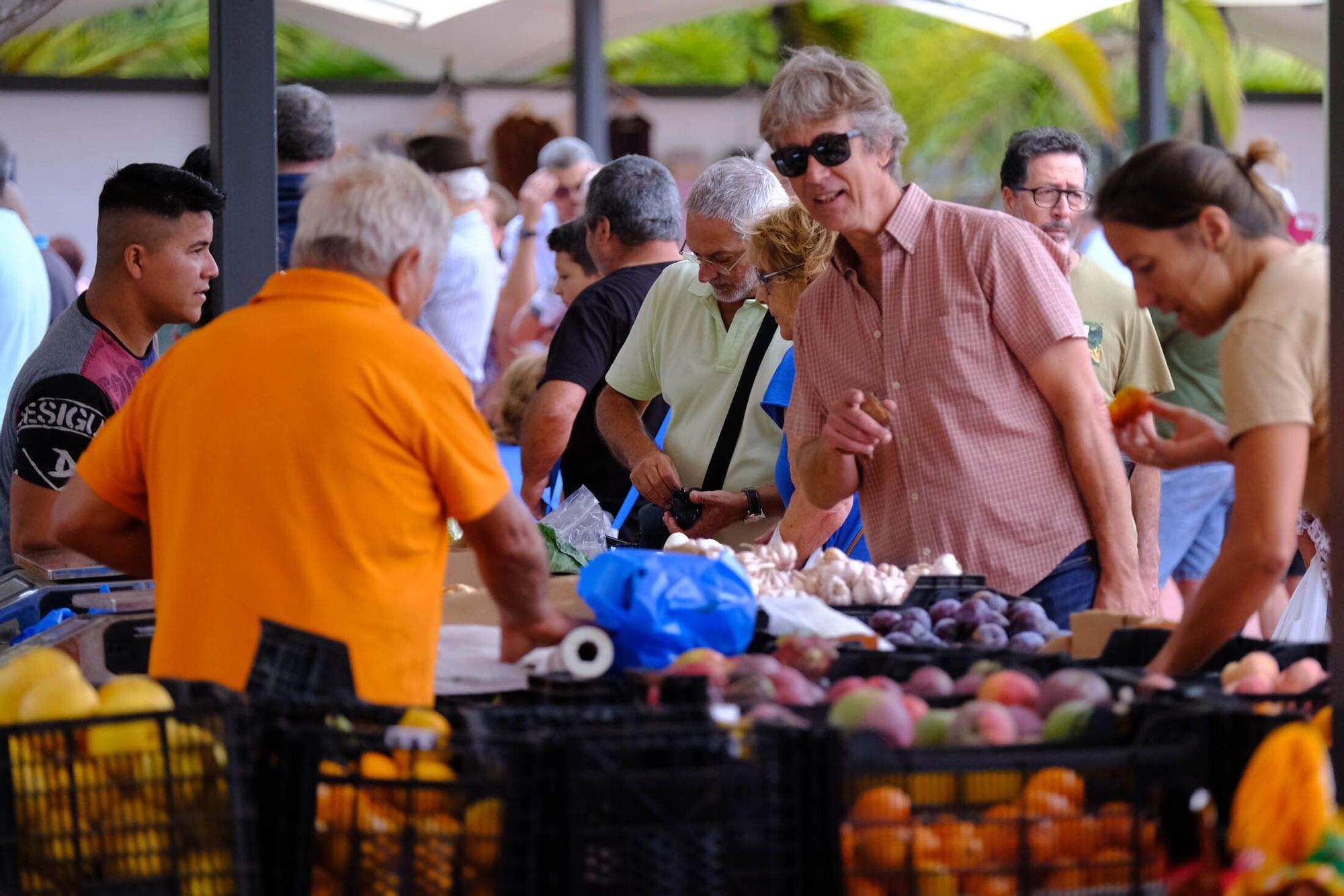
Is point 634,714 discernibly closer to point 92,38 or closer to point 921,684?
point 921,684

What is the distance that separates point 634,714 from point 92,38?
18251 millimetres

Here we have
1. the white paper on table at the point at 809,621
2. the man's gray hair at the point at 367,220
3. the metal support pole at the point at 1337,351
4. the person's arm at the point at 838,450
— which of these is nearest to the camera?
the metal support pole at the point at 1337,351

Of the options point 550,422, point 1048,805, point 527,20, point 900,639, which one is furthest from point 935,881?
point 527,20

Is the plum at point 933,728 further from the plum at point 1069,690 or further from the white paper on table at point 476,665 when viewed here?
the white paper on table at point 476,665

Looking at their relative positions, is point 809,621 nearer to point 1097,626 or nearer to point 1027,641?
point 1027,641

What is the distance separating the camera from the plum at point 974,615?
282 centimetres

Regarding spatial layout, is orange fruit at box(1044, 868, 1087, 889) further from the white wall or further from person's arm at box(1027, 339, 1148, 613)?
the white wall

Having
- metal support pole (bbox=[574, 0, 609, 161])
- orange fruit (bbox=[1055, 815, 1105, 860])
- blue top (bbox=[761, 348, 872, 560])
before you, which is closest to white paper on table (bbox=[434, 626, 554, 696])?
orange fruit (bbox=[1055, 815, 1105, 860])

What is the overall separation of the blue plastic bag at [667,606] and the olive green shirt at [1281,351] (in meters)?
0.84

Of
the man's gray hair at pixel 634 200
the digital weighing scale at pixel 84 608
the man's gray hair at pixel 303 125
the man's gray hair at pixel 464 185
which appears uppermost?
the man's gray hair at pixel 464 185

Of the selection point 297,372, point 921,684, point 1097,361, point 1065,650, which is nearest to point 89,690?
point 297,372

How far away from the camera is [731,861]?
1.72 m

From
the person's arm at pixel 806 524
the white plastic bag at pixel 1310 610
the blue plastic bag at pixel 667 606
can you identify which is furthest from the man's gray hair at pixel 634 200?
the blue plastic bag at pixel 667 606

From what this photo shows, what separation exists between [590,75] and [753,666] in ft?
22.9
